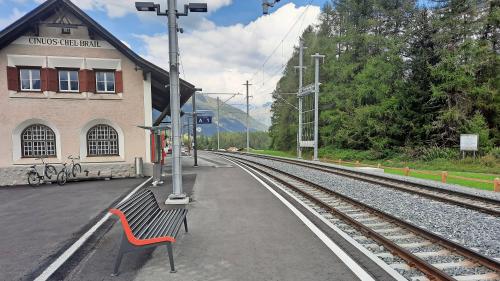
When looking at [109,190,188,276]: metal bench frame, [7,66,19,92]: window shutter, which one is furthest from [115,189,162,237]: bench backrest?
[7,66,19,92]: window shutter

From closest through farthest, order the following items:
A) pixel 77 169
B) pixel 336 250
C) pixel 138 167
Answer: pixel 336 250 → pixel 77 169 → pixel 138 167

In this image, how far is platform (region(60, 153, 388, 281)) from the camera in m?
4.10

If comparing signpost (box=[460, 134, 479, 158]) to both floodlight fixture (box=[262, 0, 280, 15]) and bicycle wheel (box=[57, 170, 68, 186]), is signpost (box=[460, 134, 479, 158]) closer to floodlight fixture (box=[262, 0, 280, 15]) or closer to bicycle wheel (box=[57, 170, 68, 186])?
floodlight fixture (box=[262, 0, 280, 15])

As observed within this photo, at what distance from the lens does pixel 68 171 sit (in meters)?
13.5

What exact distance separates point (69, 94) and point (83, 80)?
95cm

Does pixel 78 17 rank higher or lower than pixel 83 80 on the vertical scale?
higher

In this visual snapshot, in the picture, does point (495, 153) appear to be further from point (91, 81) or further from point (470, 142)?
point (91, 81)

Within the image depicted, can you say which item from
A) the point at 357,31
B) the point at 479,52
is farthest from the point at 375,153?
the point at 357,31

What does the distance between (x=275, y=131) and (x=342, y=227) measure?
50.5 metres

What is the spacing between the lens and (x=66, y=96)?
45.5 ft

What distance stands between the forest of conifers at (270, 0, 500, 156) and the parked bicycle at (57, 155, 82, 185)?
89.0ft

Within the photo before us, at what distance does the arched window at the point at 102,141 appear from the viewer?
1442cm

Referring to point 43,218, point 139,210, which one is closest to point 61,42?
point 43,218

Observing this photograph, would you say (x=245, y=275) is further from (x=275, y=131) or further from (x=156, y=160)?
(x=275, y=131)
